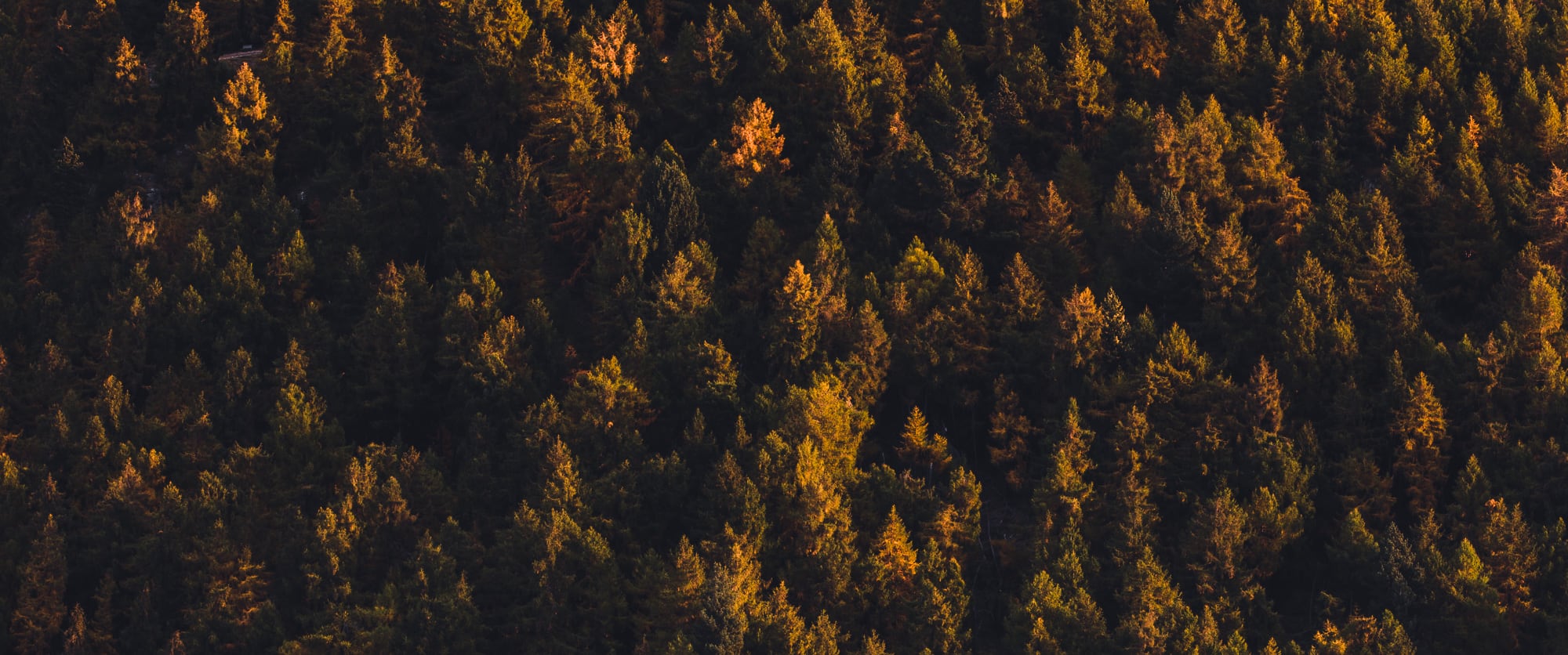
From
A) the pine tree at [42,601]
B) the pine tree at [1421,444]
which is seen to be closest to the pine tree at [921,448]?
the pine tree at [1421,444]

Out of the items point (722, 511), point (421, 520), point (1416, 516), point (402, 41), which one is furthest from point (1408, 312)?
point (402, 41)

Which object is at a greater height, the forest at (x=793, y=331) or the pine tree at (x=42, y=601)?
the forest at (x=793, y=331)

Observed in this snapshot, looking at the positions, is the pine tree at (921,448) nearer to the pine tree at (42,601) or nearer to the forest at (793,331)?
the forest at (793,331)

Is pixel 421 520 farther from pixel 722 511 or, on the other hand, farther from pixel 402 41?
pixel 402 41

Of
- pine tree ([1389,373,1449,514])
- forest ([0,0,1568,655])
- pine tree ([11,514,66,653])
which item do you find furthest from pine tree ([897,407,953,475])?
pine tree ([11,514,66,653])

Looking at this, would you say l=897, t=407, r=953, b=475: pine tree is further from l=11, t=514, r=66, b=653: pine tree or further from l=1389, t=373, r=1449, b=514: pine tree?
l=11, t=514, r=66, b=653: pine tree

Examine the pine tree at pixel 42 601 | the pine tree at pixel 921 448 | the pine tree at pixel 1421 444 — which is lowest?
the pine tree at pixel 42 601

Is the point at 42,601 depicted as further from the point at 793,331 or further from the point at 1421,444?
the point at 1421,444

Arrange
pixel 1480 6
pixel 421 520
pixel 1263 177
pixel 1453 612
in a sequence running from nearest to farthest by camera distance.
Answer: pixel 1453 612 → pixel 421 520 → pixel 1263 177 → pixel 1480 6

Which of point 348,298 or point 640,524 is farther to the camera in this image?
point 348,298
